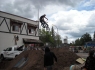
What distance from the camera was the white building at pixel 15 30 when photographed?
91.2 ft

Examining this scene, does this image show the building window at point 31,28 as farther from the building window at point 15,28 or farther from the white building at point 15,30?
the building window at point 15,28

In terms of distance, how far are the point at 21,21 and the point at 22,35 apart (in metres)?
2.68

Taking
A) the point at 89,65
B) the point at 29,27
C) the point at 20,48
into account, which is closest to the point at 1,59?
the point at 20,48

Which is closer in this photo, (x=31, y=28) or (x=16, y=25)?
(x=16, y=25)

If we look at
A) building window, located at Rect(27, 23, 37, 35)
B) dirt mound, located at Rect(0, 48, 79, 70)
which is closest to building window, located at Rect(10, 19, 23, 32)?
building window, located at Rect(27, 23, 37, 35)

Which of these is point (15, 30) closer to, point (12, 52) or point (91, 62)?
point (12, 52)

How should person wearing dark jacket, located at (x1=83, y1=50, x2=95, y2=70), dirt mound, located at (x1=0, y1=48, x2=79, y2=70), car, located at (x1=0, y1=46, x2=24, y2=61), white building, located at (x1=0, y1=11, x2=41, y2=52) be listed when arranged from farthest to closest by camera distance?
1. white building, located at (x1=0, y1=11, x2=41, y2=52)
2. car, located at (x1=0, y1=46, x2=24, y2=61)
3. dirt mound, located at (x1=0, y1=48, x2=79, y2=70)
4. person wearing dark jacket, located at (x1=83, y1=50, x2=95, y2=70)

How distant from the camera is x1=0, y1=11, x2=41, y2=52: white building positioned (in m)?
27.8

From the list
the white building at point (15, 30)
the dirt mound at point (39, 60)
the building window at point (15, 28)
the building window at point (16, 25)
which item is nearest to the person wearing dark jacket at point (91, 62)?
the dirt mound at point (39, 60)

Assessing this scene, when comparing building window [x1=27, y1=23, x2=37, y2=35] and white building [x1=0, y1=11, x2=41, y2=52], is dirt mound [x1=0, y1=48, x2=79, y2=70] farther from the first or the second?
building window [x1=27, y1=23, x2=37, y2=35]

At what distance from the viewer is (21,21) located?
31547 mm

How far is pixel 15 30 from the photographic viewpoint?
30500 mm

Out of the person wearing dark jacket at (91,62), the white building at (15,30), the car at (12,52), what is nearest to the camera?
the person wearing dark jacket at (91,62)

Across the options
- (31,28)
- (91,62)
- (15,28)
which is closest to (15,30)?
(15,28)
